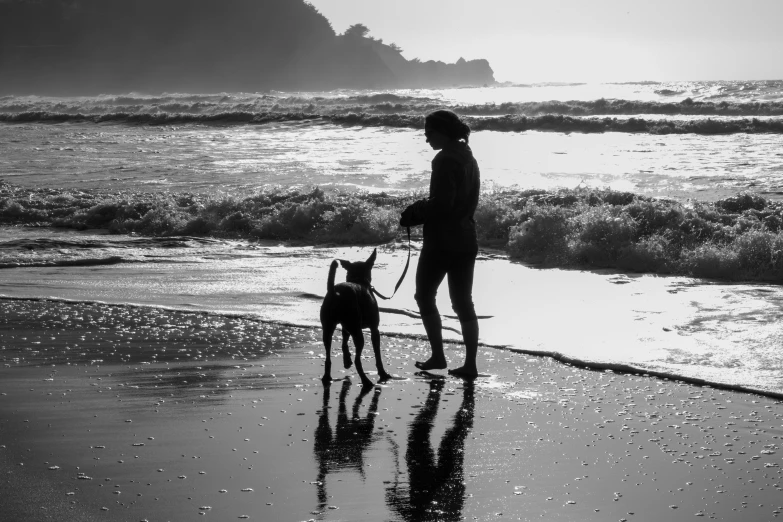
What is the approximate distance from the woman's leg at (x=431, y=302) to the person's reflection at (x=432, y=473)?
68 centimetres

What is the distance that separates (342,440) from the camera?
412cm

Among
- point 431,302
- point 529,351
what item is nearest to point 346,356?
point 431,302

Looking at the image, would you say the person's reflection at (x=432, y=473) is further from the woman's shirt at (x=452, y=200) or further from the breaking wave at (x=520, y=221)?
the breaking wave at (x=520, y=221)

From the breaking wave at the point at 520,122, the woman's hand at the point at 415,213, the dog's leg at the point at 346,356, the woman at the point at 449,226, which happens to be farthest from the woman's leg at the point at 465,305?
the breaking wave at the point at 520,122

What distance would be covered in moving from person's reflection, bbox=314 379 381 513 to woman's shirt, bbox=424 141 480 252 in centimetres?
113

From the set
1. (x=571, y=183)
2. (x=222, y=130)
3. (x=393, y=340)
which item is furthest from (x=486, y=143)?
(x=393, y=340)

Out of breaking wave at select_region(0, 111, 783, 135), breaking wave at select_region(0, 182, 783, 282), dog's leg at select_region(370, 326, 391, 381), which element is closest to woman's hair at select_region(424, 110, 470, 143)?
dog's leg at select_region(370, 326, 391, 381)

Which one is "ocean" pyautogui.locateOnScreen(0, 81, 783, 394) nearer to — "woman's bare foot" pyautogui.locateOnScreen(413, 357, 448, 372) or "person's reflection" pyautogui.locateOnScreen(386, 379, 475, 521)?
"woman's bare foot" pyautogui.locateOnScreen(413, 357, 448, 372)

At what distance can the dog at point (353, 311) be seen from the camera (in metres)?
4.80

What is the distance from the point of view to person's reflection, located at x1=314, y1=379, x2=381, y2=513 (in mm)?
3766

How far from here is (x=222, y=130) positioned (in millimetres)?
31453

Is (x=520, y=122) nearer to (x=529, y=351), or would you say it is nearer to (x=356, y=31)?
(x=529, y=351)

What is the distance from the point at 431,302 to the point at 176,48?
376ft

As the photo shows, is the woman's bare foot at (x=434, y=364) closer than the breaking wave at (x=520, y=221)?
Yes
